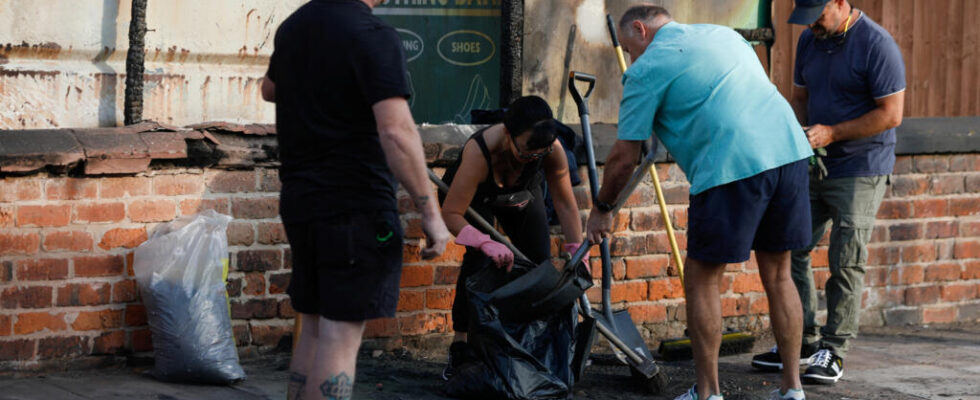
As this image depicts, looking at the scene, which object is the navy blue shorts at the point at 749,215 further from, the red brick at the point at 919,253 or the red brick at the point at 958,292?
the red brick at the point at 958,292

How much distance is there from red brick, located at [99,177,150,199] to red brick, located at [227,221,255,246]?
1.35 feet

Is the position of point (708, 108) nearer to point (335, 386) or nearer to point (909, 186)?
point (335, 386)

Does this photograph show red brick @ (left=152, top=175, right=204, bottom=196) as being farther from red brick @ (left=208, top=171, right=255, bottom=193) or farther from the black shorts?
the black shorts

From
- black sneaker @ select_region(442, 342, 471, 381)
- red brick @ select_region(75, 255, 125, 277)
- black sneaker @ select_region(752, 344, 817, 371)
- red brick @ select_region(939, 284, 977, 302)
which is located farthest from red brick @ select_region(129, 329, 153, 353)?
red brick @ select_region(939, 284, 977, 302)

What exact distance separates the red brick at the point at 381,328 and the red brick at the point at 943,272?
10.5 ft

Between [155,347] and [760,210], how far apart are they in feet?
8.19

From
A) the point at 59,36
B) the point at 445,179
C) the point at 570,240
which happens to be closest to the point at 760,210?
the point at 570,240

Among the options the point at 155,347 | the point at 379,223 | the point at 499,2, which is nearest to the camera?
the point at 379,223

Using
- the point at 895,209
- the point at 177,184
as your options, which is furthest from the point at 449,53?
the point at 895,209

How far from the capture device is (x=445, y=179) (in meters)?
5.16

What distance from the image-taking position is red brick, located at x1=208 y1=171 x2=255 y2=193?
5.14m

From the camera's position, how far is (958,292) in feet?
22.4

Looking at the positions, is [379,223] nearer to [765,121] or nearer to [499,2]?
[765,121]

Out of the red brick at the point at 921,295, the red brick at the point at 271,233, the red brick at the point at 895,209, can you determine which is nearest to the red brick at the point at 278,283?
the red brick at the point at 271,233
